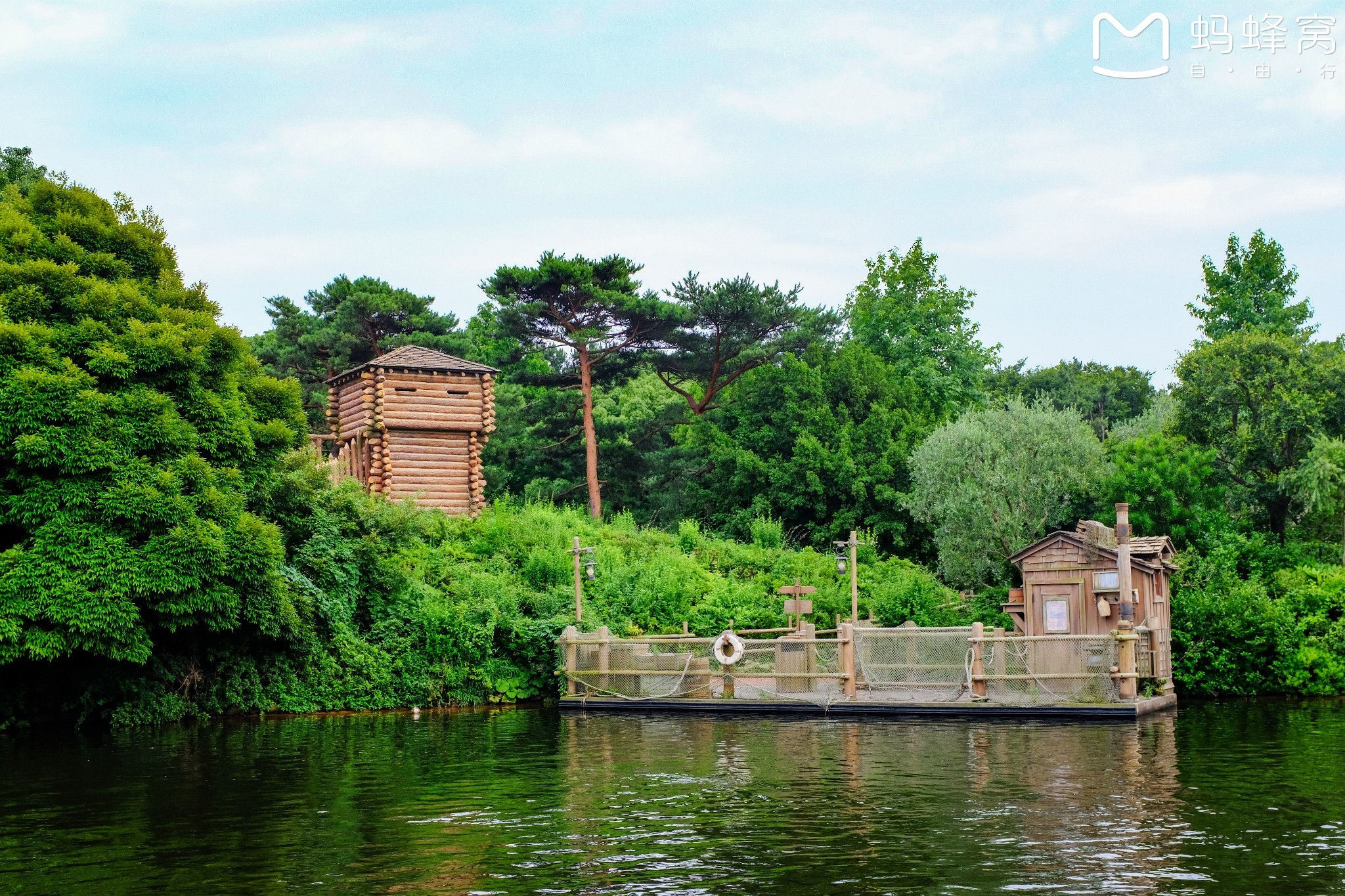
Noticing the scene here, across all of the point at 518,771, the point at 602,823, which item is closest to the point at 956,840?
the point at 602,823

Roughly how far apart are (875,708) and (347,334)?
37166 mm

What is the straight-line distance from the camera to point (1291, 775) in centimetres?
1825

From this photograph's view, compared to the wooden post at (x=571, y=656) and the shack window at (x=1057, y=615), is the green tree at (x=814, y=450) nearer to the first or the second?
the shack window at (x=1057, y=615)

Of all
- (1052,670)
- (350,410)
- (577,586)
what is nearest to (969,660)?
(1052,670)

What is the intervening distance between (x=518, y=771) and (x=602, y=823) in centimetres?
526

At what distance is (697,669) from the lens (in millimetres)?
31062

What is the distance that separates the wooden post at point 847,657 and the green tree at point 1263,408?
55.5ft

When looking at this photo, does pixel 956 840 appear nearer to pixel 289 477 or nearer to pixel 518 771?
pixel 518 771

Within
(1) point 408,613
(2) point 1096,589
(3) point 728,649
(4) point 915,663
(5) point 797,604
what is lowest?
(4) point 915,663

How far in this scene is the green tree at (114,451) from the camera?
2608 cm

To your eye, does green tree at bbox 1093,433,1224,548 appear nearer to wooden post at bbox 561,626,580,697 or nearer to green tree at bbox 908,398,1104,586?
green tree at bbox 908,398,1104,586

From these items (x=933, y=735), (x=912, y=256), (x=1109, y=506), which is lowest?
(x=933, y=735)

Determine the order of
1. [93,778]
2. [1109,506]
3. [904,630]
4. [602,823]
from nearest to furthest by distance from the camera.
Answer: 1. [602,823]
2. [93,778]
3. [904,630]
4. [1109,506]

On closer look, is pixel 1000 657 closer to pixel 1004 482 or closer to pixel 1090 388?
pixel 1004 482
